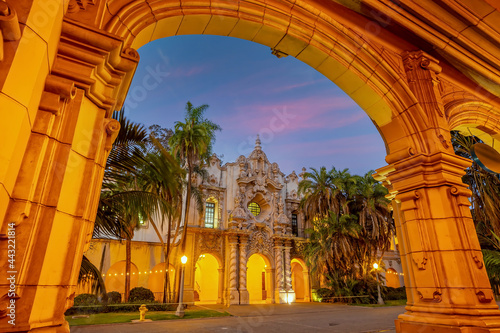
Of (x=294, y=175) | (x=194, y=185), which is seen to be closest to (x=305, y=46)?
(x=194, y=185)

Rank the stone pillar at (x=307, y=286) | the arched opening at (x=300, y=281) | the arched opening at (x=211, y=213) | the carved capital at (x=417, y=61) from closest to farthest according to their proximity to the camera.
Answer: the carved capital at (x=417, y=61) < the arched opening at (x=211, y=213) < the stone pillar at (x=307, y=286) < the arched opening at (x=300, y=281)

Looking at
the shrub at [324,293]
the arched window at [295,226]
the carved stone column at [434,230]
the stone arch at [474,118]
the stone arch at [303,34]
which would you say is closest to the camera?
the stone arch at [303,34]

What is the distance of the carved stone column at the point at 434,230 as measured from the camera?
401 cm

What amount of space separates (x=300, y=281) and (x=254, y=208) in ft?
28.0

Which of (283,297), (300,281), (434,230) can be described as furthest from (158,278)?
(434,230)

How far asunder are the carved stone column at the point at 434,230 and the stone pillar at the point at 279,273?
19872 mm

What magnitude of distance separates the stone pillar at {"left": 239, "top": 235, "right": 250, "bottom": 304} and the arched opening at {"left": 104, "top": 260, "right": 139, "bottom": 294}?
7.66 metres

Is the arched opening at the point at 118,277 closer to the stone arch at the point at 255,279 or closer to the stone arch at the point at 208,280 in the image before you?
the stone arch at the point at 208,280

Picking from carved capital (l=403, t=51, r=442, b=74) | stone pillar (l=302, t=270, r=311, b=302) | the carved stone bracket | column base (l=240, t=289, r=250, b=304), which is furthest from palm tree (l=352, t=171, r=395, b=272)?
the carved stone bracket

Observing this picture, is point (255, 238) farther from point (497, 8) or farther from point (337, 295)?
point (497, 8)

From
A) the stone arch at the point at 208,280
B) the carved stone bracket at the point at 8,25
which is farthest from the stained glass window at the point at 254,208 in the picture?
the carved stone bracket at the point at 8,25

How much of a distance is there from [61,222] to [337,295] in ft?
75.5

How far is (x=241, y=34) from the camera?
14.1ft

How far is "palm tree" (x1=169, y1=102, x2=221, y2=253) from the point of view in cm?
1880
